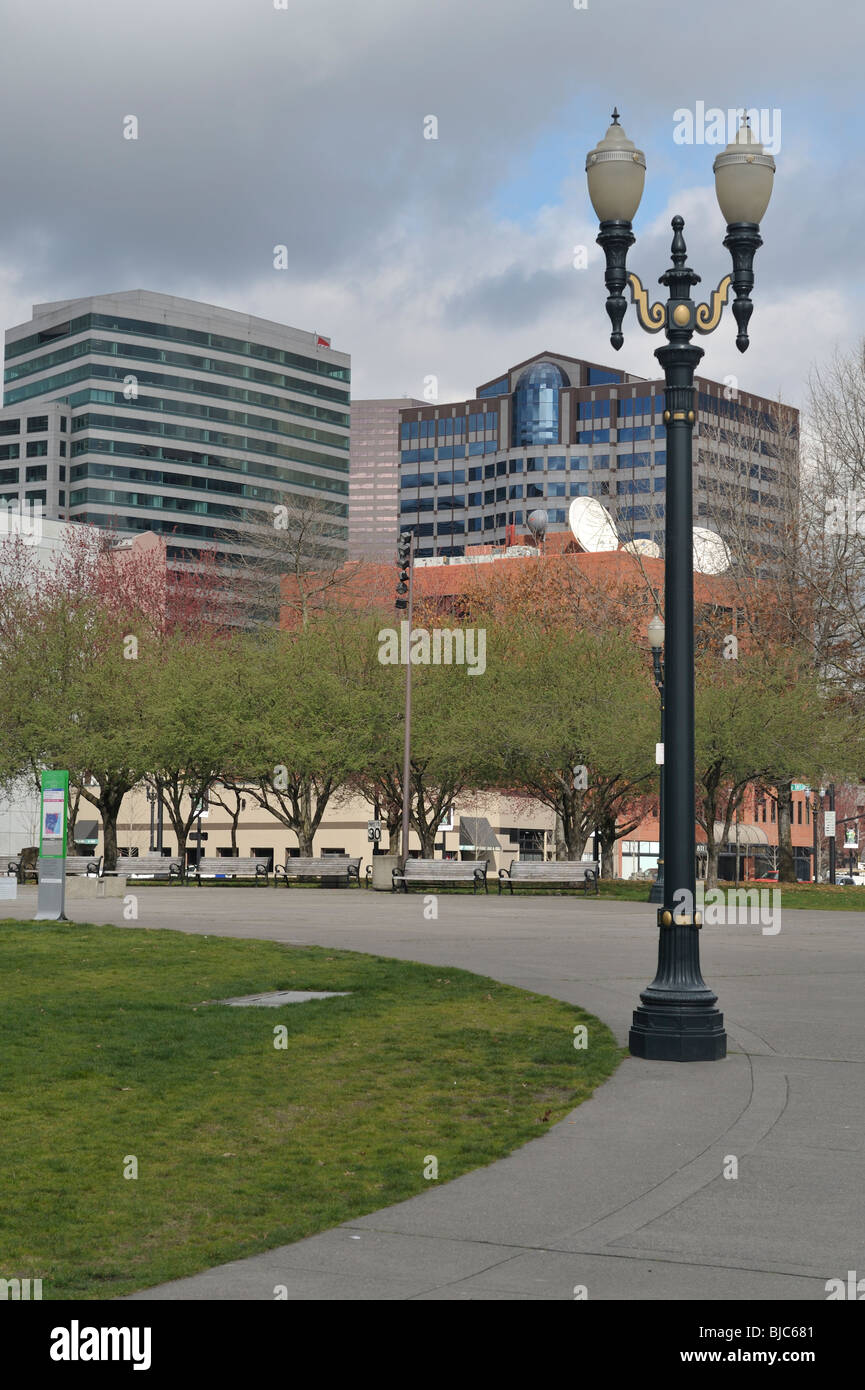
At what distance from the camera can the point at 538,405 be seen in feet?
510

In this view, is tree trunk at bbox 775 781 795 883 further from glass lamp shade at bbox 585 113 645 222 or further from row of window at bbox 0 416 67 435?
row of window at bbox 0 416 67 435

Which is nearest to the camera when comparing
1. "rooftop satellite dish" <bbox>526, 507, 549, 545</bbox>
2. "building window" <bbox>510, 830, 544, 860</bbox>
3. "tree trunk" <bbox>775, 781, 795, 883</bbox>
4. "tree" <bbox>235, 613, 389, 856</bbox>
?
"tree" <bbox>235, 613, 389, 856</bbox>

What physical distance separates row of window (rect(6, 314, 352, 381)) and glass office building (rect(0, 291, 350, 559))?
0.44 feet

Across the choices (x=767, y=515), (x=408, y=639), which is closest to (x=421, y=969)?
(x=408, y=639)

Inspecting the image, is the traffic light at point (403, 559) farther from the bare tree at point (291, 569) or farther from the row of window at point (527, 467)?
the row of window at point (527, 467)

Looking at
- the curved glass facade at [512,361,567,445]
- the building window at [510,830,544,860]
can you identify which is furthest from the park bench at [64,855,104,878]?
the curved glass facade at [512,361,567,445]

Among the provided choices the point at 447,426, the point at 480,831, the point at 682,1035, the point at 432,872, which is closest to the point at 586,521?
the point at 480,831

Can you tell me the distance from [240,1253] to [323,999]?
7.24 meters

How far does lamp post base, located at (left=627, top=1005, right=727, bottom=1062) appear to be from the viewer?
1034 cm

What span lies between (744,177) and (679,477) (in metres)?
2.17
